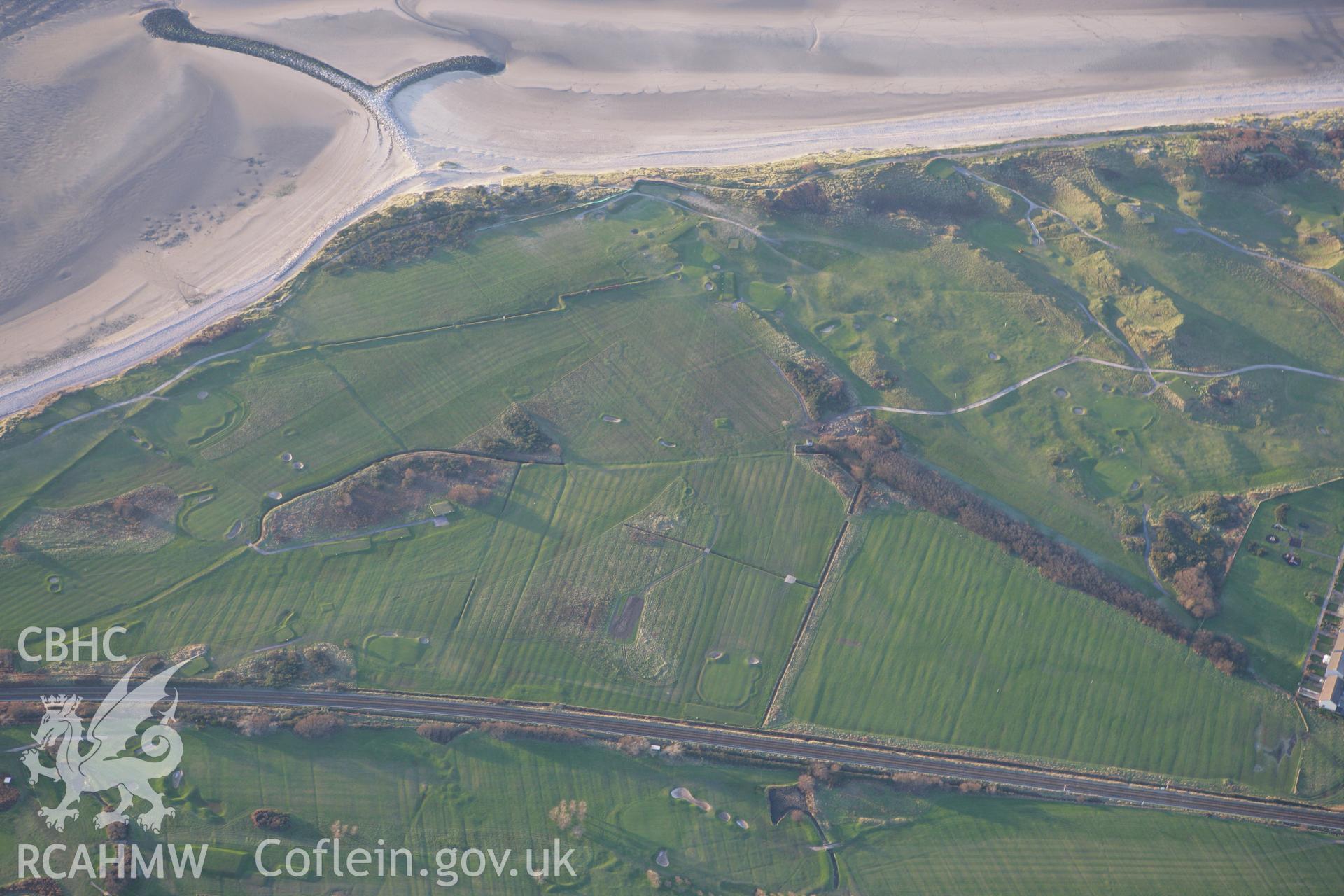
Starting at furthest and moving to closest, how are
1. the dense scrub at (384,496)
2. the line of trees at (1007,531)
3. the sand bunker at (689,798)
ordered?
the dense scrub at (384,496), the line of trees at (1007,531), the sand bunker at (689,798)

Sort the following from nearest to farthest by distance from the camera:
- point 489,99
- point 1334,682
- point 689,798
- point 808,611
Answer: point 689,798
point 1334,682
point 808,611
point 489,99

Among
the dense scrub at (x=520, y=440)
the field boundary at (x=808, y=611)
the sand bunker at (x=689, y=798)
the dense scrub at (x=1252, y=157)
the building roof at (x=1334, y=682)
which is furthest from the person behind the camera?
the dense scrub at (x=1252, y=157)

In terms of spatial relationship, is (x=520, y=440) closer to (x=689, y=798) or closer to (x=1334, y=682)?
(x=689, y=798)

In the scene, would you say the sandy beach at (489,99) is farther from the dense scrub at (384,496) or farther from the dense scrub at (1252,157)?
the dense scrub at (384,496)

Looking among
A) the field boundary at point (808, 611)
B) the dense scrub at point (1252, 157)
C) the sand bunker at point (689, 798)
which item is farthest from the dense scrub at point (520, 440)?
the dense scrub at point (1252, 157)

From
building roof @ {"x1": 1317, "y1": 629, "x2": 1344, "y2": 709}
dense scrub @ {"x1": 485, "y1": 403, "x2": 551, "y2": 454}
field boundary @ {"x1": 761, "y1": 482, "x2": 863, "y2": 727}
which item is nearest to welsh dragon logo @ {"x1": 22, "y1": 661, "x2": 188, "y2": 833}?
dense scrub @ {"x1": 485, "y1": 403, "x2": 551, "y2": 454}

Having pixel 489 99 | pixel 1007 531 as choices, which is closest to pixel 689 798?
pixel 1007 531

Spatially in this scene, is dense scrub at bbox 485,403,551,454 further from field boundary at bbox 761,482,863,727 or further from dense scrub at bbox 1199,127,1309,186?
dense scrub at bbox 1199,127,1309,186
